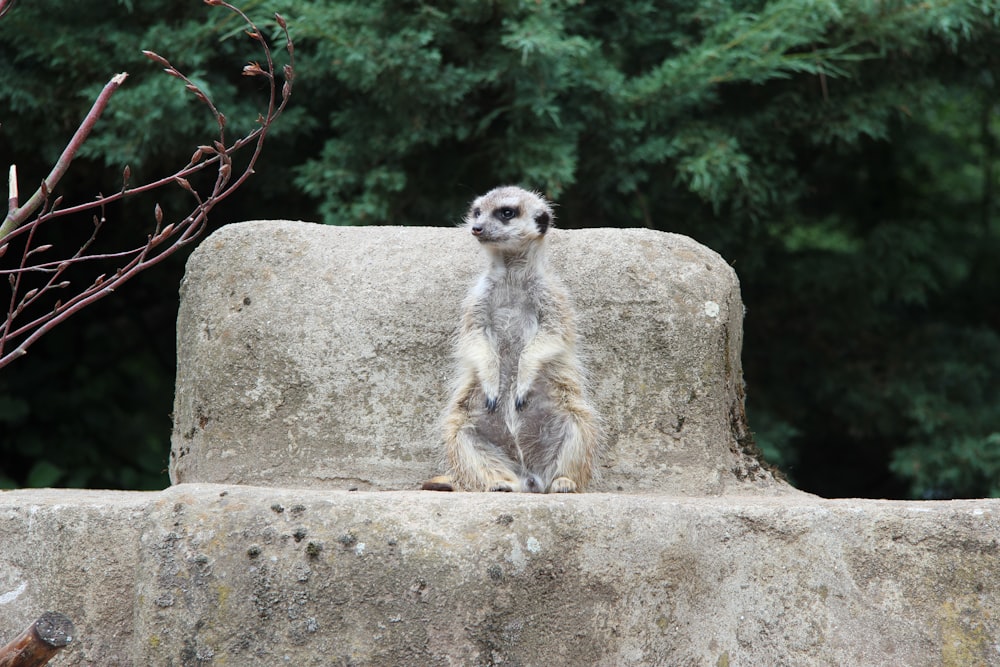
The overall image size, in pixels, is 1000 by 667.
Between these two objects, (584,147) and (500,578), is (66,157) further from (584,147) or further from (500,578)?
(584,147)

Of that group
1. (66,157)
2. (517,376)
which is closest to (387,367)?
(517,376)

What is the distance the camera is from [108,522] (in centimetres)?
340

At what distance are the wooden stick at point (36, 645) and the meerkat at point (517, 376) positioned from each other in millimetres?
1519

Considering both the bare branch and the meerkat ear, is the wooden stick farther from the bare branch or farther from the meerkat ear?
the meerkat ear

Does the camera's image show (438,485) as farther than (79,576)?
Yes

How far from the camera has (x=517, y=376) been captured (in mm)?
4148

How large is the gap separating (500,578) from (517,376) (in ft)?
4.19

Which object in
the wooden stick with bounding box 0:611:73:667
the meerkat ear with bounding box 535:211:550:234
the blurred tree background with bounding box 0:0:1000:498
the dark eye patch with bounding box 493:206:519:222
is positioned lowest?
the blurred tree background with bounding box 0:0:1000:498

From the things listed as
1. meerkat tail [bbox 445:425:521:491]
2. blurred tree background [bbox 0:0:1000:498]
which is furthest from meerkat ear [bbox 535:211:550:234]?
blurred tree background [bbox 0:0:1000:498]

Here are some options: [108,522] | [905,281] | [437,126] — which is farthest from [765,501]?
[905,281]

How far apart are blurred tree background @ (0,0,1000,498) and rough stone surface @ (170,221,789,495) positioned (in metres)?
1.43

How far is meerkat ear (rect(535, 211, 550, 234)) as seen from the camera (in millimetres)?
4309

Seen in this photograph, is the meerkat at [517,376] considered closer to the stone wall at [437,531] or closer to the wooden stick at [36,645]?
the stone wall at [437,531]

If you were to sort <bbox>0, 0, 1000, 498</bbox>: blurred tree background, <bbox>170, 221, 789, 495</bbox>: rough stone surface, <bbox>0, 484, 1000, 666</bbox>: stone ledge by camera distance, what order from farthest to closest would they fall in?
<bbox>0, 0, 1000, 498</bbox>: blurred tree background → <bbox>170, 221, 789, 495</bbox>: rough stone surface → <bbox>0, 484, 1000, 666</bbox>: stone ledge
